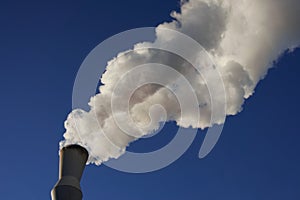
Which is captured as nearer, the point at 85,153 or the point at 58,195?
the point at 58,195

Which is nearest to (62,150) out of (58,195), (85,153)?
(85,153)

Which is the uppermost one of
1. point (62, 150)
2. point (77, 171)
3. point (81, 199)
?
point (62, 150)

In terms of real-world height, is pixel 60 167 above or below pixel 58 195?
above

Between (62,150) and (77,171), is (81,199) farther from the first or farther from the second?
(62,150)

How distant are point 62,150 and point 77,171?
2211mm

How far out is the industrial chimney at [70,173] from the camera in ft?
77.9

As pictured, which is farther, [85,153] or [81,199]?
[85,153]

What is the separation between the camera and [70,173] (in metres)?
24.9

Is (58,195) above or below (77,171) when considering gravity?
below

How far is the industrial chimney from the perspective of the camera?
934 inches

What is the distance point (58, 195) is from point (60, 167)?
2.29 m

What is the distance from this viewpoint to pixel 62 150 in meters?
27.0

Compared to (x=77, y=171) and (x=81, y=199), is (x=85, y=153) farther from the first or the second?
(x=81, y=199)

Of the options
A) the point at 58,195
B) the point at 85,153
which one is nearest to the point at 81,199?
the point at 58,195
